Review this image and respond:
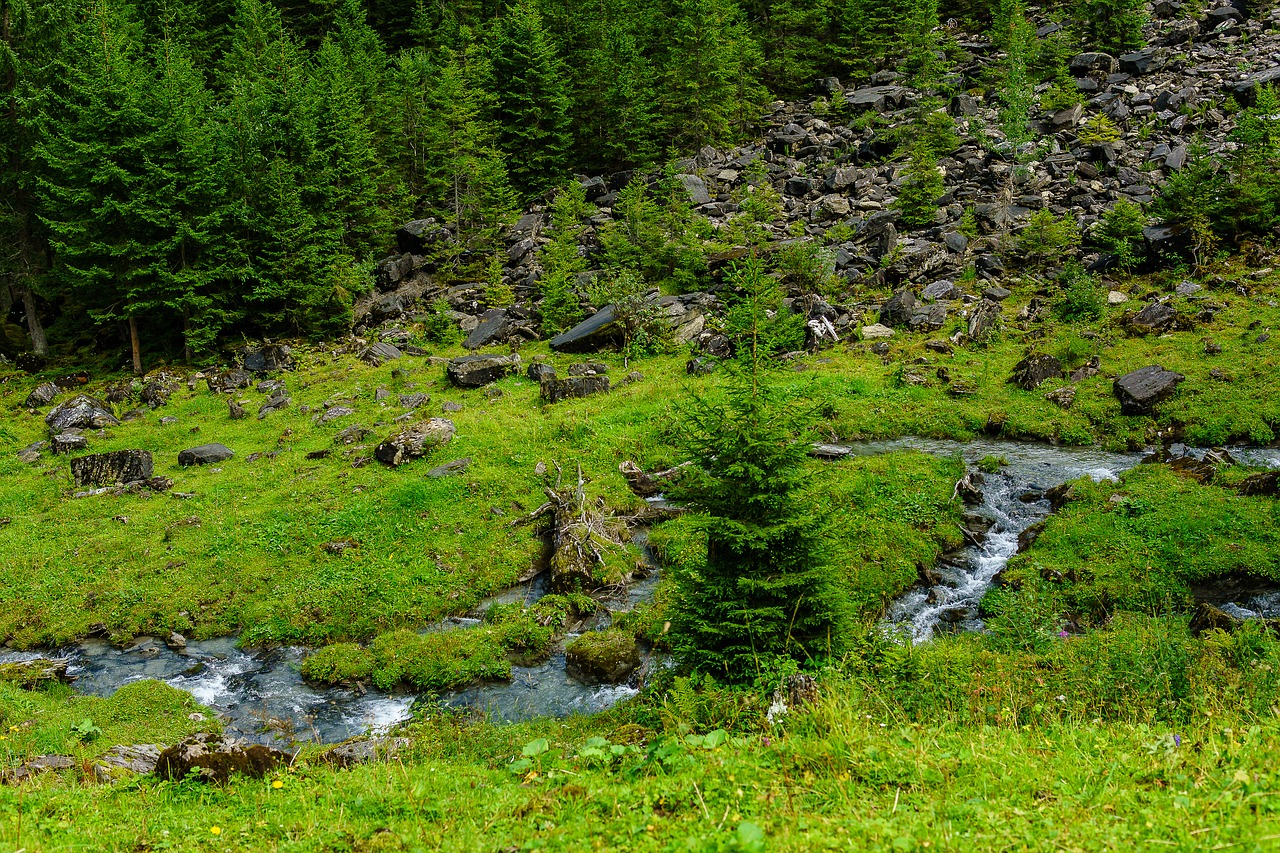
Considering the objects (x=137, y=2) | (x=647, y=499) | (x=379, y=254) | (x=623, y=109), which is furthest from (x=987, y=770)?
(x=137, y=2)

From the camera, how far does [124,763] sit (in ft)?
31.5

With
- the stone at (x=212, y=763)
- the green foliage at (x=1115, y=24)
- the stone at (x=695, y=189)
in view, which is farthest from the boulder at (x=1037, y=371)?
the green foliage at (x=1115, y=24)

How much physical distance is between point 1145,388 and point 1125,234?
508 inches

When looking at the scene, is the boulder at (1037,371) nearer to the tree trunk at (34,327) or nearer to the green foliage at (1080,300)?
the green foliage at (1080,300)

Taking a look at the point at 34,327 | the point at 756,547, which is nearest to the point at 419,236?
the point at 34,327

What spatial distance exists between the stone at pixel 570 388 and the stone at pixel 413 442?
14.4 feet

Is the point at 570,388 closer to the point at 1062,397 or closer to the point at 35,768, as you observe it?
the point at 1062,397

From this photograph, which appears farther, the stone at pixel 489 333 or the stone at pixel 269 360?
the stone at pixel 489 333

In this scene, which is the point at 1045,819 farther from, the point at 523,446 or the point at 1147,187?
the point at 1147,187

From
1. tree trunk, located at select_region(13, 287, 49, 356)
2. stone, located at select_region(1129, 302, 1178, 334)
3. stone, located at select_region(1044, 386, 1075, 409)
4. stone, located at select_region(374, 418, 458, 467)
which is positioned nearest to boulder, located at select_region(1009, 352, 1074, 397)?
stone, located at select_region(1044, 386, 1075, 409)

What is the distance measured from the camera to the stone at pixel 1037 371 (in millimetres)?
24797

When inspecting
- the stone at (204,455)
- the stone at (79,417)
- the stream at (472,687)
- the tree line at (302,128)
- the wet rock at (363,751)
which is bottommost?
the stream at (472,687)

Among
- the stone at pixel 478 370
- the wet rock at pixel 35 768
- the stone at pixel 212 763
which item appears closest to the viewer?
the stone at pixel 212 763

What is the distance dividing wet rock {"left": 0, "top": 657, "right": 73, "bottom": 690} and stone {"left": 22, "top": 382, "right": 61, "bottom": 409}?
2271cm
